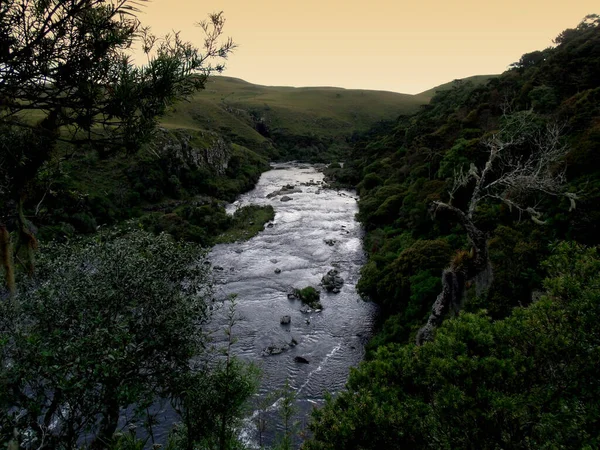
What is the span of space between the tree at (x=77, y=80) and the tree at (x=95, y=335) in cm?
248

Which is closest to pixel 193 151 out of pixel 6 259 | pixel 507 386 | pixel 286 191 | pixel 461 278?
pixel 286 191

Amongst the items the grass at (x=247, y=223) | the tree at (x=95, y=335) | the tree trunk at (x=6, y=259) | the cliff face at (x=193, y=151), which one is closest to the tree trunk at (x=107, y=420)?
the tree at (x=95, y=335)

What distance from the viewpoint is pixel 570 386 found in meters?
8.68

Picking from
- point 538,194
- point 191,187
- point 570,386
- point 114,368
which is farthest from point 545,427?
point 191,187

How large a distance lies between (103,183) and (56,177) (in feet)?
208

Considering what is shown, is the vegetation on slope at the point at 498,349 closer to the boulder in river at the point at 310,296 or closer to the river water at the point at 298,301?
the river water at the point at 298,301

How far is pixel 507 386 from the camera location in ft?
33.4

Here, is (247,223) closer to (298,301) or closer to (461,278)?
(298,301)

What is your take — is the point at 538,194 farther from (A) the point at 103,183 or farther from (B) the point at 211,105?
(B) the point at 211,105

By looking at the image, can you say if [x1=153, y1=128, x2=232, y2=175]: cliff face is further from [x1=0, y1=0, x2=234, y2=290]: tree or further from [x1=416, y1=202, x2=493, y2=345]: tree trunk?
[x1=0, y1=0, x2=234, y2=290]: tree

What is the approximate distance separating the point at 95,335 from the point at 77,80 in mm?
6690

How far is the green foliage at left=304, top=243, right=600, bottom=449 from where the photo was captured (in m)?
8.48

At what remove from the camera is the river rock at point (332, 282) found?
41.4 meters

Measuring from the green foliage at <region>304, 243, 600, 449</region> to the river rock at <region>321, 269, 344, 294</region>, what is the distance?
27.9m
